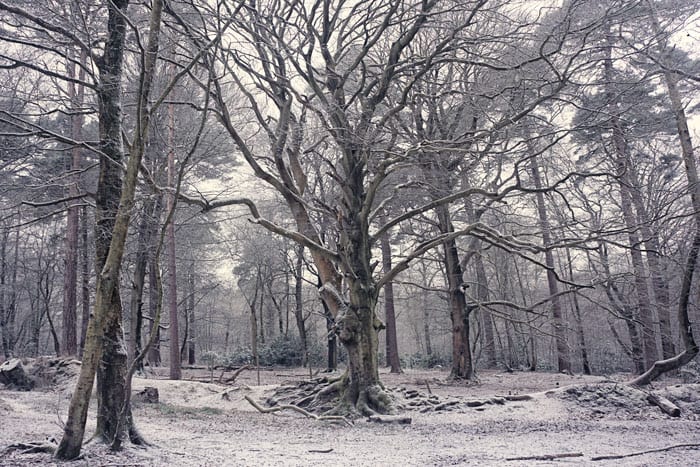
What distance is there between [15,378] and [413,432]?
32.3ft

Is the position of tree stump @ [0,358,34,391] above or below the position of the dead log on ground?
above

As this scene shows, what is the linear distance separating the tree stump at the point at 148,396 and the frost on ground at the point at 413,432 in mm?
372

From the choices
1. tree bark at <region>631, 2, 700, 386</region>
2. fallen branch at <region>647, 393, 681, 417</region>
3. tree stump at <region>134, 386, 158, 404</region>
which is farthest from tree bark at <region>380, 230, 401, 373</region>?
fallen branch at <region>647, 393, 681, 417</region>

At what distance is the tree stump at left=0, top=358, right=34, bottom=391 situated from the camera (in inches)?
469

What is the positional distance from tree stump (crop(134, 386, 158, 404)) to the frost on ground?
1.22ft

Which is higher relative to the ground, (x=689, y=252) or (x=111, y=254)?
(x=689, y=252)

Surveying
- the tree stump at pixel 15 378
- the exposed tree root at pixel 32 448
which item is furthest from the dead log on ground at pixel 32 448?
the tree stump at pixel 15 378

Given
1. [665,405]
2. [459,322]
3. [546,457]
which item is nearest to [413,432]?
[546,457]

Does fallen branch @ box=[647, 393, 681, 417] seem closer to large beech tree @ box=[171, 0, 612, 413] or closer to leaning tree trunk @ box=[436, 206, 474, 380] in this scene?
large beech tree @ box=[171, 0, 612, 413]

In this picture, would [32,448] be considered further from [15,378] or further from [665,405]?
[15,378]

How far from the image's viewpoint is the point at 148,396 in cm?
1077

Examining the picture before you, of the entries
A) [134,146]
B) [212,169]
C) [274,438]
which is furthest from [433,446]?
[212,169]

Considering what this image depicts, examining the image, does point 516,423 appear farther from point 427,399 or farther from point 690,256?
point 690,256

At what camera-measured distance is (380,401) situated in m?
9.01
